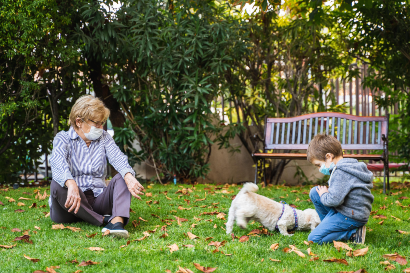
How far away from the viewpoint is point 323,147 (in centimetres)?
292

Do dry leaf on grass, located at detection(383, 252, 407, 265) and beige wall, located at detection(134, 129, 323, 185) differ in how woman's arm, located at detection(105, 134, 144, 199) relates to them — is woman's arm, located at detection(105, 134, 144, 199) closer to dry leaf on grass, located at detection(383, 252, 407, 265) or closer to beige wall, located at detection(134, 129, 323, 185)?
dry leaf on grass, located at detection(383, 252, 407, 265)

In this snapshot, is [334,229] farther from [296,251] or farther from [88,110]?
[88,110]

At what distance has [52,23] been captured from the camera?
216 inches

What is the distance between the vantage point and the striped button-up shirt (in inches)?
132

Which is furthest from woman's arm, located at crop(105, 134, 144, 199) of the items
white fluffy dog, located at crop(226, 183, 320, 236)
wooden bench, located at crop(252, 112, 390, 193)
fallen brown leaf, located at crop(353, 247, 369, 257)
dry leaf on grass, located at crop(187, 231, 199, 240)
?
wooden bench, located at crop(252, 112, 390, 193)

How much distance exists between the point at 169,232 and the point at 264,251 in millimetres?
907

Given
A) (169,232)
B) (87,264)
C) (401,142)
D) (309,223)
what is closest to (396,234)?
(309,223)

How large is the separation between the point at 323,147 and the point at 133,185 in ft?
4.97

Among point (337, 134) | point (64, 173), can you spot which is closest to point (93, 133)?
point (64, 173)

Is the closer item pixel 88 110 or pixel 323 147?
pixel 323 147

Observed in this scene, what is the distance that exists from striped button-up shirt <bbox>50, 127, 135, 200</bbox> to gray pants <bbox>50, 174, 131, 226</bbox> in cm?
9

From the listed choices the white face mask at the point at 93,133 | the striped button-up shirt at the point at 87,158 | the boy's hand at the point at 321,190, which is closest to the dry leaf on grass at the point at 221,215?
the striped button-up shirt at the point at 87,158

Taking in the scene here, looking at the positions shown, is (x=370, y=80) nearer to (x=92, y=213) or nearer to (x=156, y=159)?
(x=156, y=159)

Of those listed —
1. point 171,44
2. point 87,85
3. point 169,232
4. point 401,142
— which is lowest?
point 169,232
